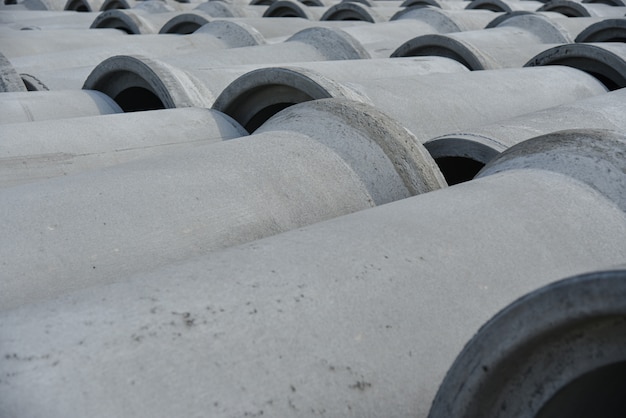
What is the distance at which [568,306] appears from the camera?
1.45 m

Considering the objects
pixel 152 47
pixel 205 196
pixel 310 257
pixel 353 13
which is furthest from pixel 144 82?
pixel 353 13

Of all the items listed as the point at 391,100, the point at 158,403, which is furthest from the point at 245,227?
the point at 391,100

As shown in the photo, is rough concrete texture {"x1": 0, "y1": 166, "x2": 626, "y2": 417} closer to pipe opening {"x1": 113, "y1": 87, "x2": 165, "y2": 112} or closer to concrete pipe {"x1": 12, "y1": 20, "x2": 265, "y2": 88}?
pipe opening {"x1": 113, "y1": 87, "x2": 165, "y2": 112}

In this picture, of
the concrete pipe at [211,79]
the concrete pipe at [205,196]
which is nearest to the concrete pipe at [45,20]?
the concrete pipe at [211,79]

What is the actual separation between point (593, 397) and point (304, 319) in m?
0.66

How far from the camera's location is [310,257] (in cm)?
206

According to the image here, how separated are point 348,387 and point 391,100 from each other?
8.94 feet

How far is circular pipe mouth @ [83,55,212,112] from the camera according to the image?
4.55 m

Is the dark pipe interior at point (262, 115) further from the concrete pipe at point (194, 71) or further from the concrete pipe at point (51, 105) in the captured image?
the concrete pipe at point (51, 105)

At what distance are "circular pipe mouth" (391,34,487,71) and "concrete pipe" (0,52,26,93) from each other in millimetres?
3103

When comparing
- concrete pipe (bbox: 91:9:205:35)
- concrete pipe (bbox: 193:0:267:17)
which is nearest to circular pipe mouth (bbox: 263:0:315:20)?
concrete pipe (bbox: 193:0:267:17)

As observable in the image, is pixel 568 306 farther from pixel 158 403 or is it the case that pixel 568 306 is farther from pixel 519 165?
pixel 519 165

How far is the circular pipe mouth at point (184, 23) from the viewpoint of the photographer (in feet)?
26.6

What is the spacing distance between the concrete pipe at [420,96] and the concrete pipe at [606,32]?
247cm
